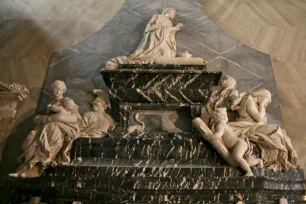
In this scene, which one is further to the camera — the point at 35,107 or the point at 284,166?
the point at 35,107

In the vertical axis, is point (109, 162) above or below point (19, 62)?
below

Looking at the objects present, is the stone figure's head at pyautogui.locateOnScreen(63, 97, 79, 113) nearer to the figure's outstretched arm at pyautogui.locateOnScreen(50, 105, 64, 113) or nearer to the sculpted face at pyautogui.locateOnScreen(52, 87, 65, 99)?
the figure's outstretched arm at pyautogui.locateOnScreen(50, 105, 64, 113)

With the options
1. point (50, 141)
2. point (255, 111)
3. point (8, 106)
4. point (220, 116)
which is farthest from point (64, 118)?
point (255, 111)

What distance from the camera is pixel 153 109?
4918 millimetres

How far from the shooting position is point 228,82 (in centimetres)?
525

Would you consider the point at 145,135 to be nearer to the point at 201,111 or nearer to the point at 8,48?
the point at 201,111

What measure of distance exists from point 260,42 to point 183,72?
2.10m

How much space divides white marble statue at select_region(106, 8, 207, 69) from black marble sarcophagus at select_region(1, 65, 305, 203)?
18 centimetres

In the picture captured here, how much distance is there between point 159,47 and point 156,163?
1.89 metres

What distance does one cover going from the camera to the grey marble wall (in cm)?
558

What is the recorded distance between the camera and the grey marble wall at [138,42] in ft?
18.3

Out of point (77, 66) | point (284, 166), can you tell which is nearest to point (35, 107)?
point (77, 66)

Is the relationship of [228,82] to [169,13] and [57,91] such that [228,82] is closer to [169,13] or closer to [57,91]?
[169,13]

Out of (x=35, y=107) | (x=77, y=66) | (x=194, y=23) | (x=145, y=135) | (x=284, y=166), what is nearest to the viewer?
(x=284, y=166)
